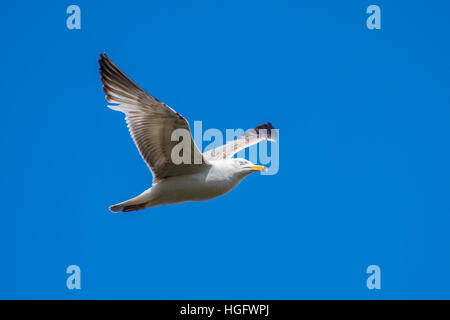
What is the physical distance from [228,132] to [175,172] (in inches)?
111

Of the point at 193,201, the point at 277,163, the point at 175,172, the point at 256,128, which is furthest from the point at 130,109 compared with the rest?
the point at 256,128

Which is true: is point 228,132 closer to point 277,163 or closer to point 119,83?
point 277,163

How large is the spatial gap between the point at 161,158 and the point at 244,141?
260 centimetres

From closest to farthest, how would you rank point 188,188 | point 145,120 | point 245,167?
1. point 145,120
2. point 188,188
3. point 245,167

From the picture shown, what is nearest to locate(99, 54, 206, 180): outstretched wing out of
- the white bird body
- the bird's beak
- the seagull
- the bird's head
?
the seagull

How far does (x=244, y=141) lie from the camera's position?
9.17 metres

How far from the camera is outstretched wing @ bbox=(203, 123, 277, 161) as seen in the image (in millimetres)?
8430

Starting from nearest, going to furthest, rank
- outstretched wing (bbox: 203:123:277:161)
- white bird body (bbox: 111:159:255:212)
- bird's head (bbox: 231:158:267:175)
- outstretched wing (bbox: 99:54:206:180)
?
outstretched wing (bbox: 99:54:206:180) → white bird body (bbox: 111:159:255:212) → bird's head (bbox: 231:158:267:175) → outstretched wing (bbox: 203:123:277:161)

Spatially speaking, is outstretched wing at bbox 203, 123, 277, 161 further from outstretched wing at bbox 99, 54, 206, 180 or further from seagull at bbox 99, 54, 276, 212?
outstretched wing at bbox 99, 54, 206, 180

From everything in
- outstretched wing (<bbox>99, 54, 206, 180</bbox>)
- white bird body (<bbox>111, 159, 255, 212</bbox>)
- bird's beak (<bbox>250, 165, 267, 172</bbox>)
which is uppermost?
outstretched wing (<bbox>99, 54, 206, 180</bbox>)

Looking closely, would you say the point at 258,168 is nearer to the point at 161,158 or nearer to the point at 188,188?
the point at 188,188

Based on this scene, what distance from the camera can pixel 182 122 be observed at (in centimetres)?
640

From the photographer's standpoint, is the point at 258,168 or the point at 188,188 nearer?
the point at 188,188

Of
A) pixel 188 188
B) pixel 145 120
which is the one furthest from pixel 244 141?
pixel 145 120
